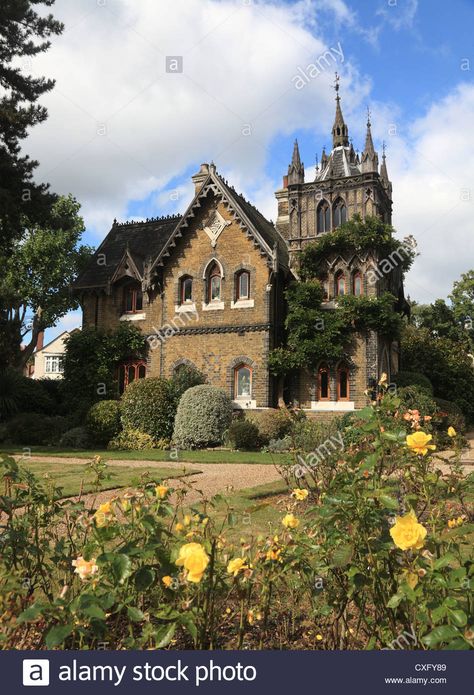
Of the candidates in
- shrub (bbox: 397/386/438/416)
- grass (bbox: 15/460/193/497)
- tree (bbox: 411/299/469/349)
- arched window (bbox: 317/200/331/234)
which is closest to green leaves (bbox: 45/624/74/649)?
grass (bbox: 15/460/193/497)

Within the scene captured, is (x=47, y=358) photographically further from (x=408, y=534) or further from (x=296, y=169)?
(x=408, y=534)

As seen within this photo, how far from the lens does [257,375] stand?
22594 millimetres

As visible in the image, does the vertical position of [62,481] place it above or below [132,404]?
below

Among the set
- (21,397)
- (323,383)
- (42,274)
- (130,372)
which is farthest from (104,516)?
(42,274)

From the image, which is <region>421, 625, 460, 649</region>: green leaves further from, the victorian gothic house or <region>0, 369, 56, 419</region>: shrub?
<region>0, 369, 56, 419</region>: shrub

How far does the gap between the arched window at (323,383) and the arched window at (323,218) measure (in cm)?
664

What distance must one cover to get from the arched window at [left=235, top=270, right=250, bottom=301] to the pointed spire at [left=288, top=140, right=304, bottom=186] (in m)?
5.42

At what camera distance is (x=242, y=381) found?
912 inches

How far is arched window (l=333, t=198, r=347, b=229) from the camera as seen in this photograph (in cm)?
2459

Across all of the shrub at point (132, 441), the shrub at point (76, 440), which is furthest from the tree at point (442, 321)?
the shrub at point (76, 440)

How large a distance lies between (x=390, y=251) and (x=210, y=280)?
8.23 m

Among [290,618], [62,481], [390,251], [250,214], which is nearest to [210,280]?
[250,214]

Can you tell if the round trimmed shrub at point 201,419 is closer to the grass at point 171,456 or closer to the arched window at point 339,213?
the grass at point 171,456

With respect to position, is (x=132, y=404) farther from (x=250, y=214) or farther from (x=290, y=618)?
(x=290, y=618)
